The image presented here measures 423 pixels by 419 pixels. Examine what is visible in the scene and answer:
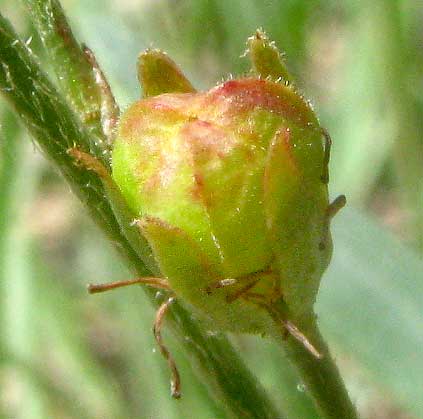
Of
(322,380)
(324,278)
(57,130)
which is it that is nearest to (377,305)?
(324,278)

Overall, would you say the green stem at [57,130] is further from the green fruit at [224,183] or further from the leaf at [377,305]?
the leaf at [377,305]

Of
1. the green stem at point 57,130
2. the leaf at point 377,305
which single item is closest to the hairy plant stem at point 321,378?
the green stem at point 57,130

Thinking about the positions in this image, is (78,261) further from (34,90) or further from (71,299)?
(34,90)

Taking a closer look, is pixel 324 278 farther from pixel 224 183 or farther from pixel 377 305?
pixel 224 183

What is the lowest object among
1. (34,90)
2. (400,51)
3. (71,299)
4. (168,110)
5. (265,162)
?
(265,162)

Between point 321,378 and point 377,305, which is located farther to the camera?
point 377,305

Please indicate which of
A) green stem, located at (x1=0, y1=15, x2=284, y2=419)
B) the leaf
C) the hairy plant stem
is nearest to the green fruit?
green stem, located at (x1=0, y1=15, x2=284, y2=419)

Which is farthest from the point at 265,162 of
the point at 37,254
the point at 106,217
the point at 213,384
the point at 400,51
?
the point at 37,254

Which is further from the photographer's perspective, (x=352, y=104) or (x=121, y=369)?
(x=121, y=369)

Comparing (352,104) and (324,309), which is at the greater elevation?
(352,104)
